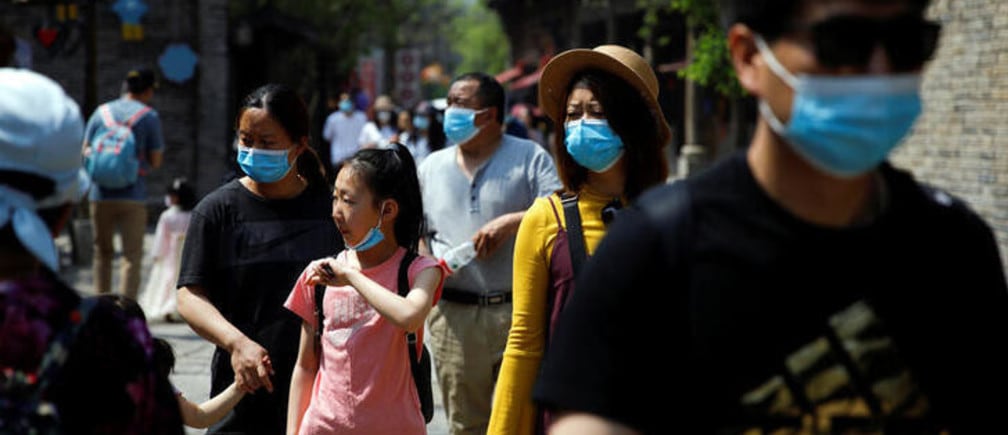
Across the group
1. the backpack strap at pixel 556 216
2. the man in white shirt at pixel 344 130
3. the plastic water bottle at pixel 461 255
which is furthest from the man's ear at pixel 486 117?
the man in white shirt at pixel 344 130

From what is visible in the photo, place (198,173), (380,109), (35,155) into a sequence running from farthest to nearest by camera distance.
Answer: (380,109) → (198,173) → (35,155)

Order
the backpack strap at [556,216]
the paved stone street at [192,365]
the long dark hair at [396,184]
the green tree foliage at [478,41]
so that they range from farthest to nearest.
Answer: the green tree foliage at [478,41]
the paved stone street at [192,365]
the long dark hair at [396,184]
the backpack strap at [556,216]

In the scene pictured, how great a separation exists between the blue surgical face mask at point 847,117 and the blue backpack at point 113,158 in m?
8.75

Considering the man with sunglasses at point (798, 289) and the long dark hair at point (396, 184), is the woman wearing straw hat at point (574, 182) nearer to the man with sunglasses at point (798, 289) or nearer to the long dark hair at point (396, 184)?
the long dark hair at point (396, 184)

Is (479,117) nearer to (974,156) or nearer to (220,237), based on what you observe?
(220,237)

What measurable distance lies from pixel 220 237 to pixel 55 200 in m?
2.20

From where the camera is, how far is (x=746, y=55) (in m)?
2.35

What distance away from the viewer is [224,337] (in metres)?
4.66

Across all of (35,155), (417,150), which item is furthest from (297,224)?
(417,150)

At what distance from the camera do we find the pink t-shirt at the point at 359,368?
175 inches

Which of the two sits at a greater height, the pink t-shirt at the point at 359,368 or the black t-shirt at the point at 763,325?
the black t-shirt at the point at 763,325

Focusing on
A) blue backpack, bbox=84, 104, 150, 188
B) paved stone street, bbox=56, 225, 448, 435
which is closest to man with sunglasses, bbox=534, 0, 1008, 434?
paved stone street, bbox=56, 225, 448, 435

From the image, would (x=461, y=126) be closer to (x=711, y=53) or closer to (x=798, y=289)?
(x=798, y=289)

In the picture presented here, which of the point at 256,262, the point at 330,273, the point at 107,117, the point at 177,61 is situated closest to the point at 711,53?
the point at 177,61
